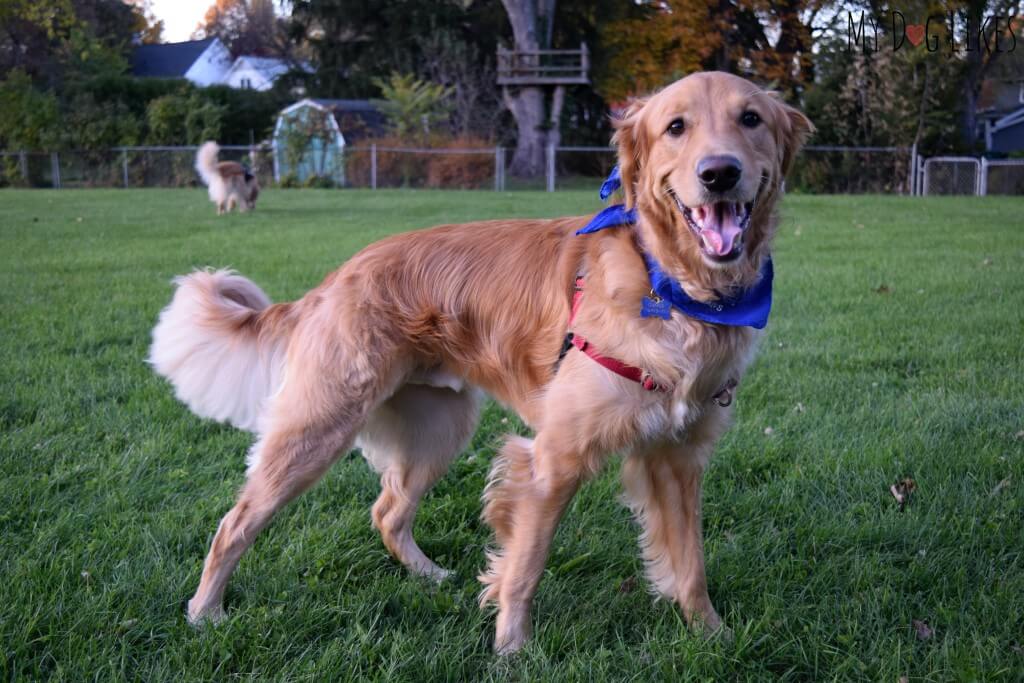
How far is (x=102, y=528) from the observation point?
3396 mm

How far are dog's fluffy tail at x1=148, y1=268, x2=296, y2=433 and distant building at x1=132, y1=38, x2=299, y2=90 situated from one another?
57640 millimetres

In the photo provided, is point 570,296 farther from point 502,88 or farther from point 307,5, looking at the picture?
point 307,5

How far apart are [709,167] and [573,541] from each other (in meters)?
1.73

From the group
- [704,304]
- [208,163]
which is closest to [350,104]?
[208,163]

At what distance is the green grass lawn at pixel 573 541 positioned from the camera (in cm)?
272

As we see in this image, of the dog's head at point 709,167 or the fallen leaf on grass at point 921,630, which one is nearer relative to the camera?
the dog's head at point 709,167

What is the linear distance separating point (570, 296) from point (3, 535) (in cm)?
237

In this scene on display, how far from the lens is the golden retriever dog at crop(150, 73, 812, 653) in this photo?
2770 millimetres

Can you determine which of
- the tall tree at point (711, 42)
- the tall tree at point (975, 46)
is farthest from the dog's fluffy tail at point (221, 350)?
the tall tree at point (711, 42)

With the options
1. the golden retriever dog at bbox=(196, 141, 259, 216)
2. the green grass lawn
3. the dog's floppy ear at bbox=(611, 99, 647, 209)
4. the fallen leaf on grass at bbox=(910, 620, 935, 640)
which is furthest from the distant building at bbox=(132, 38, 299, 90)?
the fallen leaf on grass at bbox=(910, 620, 935, 640)

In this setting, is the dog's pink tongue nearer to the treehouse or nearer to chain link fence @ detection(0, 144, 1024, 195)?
chain link fence @ detection(0, 144, 1024, 195)

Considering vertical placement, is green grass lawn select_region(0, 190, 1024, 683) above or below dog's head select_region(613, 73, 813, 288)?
below

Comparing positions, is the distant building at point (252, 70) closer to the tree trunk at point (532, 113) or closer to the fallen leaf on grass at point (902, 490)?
the tree trunk at point (532, 113)

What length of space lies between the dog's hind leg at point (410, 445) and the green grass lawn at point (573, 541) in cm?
15
